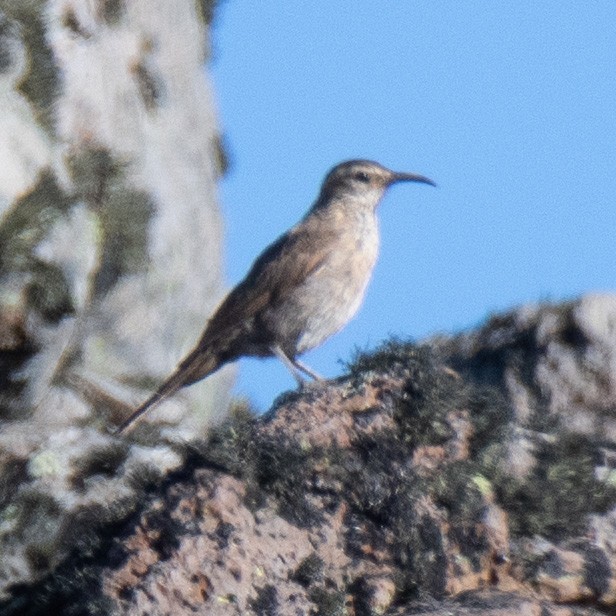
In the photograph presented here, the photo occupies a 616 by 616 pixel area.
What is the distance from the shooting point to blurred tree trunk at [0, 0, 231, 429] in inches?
485

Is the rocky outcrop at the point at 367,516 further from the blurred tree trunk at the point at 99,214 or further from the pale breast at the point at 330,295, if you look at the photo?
the blurred tree trunk at the point at 99,214

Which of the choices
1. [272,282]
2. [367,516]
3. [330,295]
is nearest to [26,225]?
[272,282]

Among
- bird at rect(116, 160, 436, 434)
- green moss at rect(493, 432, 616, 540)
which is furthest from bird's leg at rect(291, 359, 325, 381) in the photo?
green moss at rect(493, 432, 616, 540)

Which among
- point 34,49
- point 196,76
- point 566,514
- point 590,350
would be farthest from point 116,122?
point 566,514

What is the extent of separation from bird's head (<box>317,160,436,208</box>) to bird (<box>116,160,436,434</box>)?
0.41 meters

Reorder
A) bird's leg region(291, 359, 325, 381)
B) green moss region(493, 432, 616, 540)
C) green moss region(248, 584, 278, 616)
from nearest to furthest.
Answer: green moss region(248, 584, 278, 616)
green moss region(493, 432, 616, 540)
bird's leg region(291, 359, 325, 381)

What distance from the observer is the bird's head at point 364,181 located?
13.0 m

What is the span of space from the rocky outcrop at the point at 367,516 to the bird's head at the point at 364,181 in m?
4.61

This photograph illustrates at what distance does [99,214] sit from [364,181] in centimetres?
215

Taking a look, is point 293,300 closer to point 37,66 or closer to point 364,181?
point 364,181

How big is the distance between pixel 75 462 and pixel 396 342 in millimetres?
2256

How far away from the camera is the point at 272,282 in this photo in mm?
12195

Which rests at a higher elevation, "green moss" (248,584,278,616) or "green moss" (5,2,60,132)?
"green moss" (5,2,60,132)

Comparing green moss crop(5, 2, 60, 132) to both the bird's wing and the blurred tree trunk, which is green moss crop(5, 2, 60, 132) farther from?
the bird's wing
